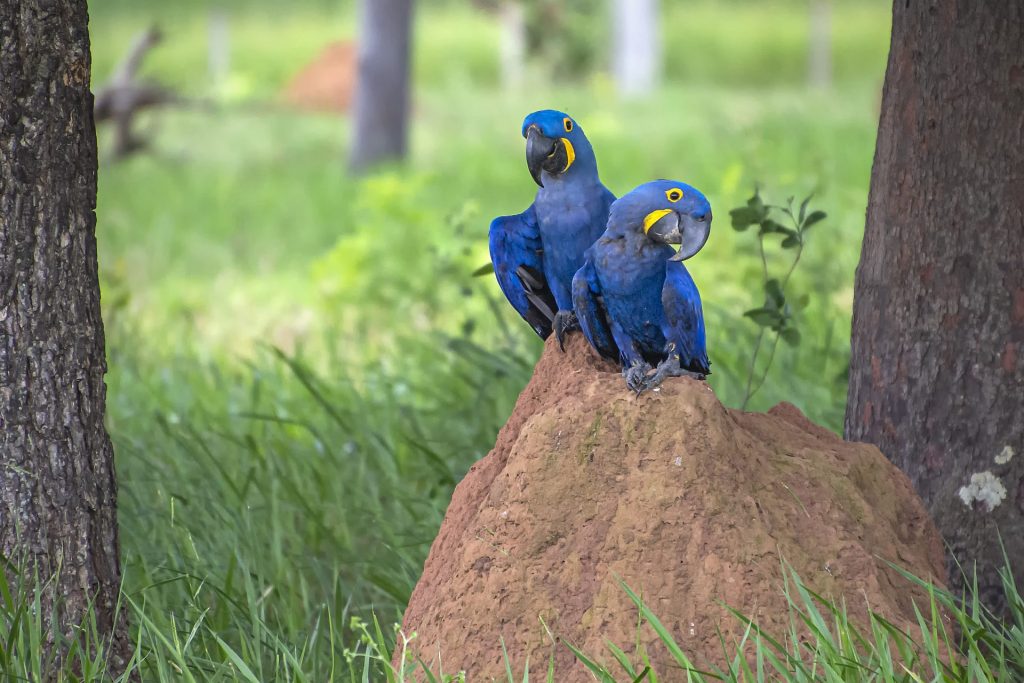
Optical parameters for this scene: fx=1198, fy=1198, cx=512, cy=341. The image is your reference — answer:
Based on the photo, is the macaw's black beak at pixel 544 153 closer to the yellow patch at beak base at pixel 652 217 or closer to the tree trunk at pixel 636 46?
the yellow patch at beak base at pixel 652 217

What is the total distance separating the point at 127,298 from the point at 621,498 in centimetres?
410

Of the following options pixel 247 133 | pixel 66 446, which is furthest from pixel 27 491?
pixel 247 133

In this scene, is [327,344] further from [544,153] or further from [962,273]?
[962,273]

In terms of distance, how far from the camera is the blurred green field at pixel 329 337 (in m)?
3.13

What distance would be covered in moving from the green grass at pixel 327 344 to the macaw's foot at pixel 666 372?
58cm

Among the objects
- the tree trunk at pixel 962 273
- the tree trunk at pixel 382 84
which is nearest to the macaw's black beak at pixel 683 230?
the tree trunk at pixel 962 273

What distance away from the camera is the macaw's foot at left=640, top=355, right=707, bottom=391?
2.24 m

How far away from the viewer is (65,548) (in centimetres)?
254

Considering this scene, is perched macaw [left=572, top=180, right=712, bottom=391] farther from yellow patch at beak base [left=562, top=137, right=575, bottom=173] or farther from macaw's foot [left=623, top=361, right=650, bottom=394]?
yellow patch at beak base [left=562, top=137, right=575, bottom=173]

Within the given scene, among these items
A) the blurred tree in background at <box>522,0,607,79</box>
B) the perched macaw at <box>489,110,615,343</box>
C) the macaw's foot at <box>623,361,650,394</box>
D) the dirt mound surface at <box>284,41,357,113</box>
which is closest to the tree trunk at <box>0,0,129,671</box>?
the perched macaw at <box>489,110,615,343</box>

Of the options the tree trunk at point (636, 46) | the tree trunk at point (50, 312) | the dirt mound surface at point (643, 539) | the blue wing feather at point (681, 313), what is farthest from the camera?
the tree trunk at point (636, 46)

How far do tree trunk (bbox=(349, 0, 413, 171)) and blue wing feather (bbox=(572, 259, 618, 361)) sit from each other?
896 centimetres

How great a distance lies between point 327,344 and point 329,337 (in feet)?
0.35

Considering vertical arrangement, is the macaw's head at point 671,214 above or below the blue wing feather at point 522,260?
above
